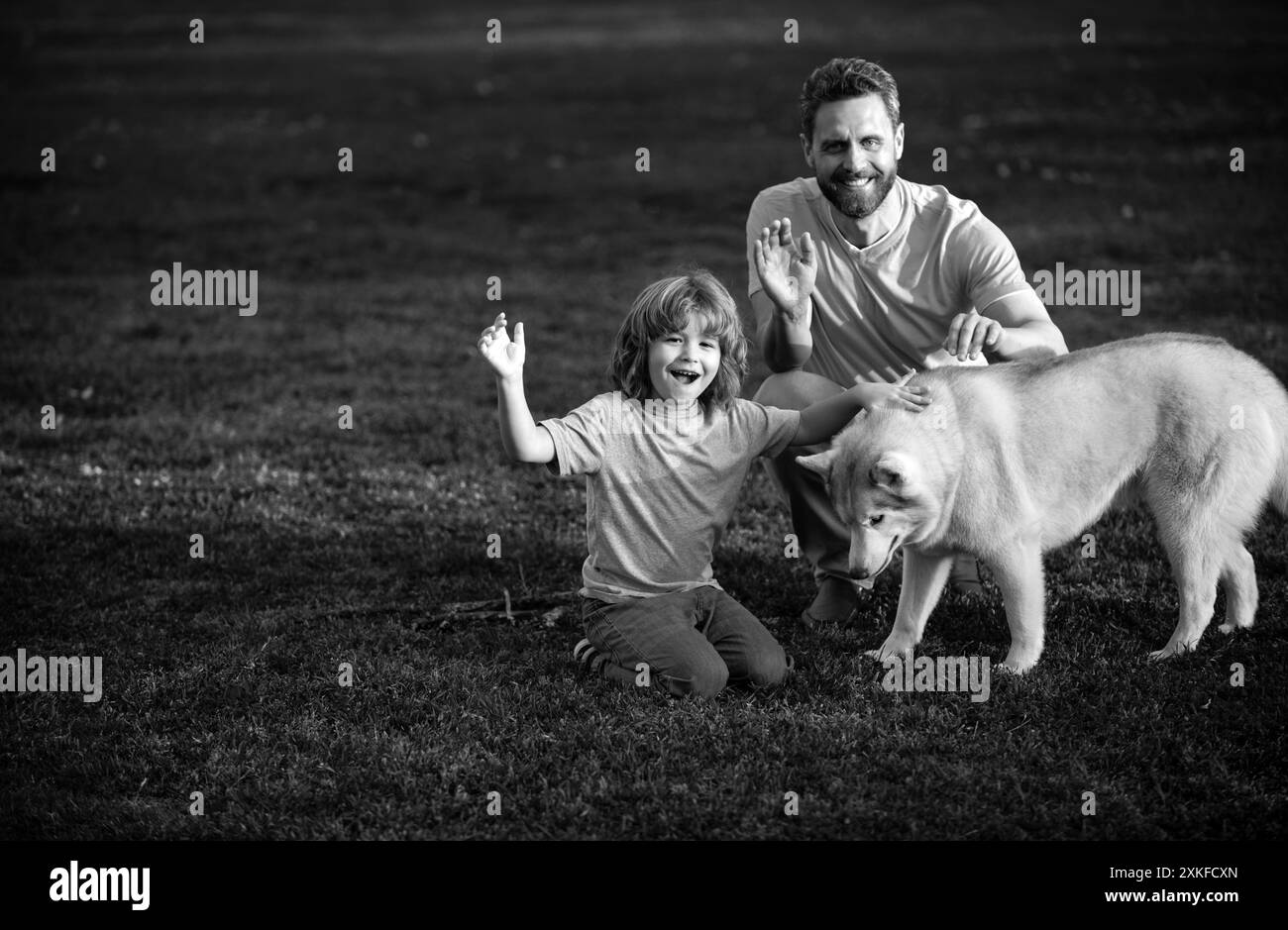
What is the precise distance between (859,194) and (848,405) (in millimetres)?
1107

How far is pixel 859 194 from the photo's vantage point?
Answer: 585 centimetres

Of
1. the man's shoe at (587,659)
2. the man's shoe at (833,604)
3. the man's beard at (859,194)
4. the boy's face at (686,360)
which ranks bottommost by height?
the man's shoe at (587,659)

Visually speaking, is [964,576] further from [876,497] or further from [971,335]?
[876,497]

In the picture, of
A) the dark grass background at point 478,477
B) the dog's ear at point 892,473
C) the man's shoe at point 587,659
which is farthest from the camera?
the man's shoe at point 587,659

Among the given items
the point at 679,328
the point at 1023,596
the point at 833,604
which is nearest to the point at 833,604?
the point at 833,604

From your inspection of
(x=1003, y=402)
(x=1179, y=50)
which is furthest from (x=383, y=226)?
(x=1179, y=50)

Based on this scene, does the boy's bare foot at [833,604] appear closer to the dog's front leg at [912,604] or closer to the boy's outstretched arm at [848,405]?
the dog's front leg at [912,604]

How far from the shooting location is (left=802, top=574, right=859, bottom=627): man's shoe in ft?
19.4

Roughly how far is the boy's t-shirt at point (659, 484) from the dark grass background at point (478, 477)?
1.80 feet

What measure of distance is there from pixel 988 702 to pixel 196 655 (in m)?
3.42

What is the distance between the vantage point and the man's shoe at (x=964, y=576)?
6.16 meters

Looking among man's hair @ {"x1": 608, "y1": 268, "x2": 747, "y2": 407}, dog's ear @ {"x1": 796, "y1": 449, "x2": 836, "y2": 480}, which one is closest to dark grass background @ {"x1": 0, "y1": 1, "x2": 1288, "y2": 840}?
dog's ear @ {"x1": 796, "y1": 449, "x2": 836, "y2": 480}

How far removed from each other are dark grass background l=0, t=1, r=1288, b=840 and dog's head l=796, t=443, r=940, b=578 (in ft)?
2.11

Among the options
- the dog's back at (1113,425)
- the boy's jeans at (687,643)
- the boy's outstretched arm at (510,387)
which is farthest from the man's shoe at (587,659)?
the dog's back at (1113,425)
